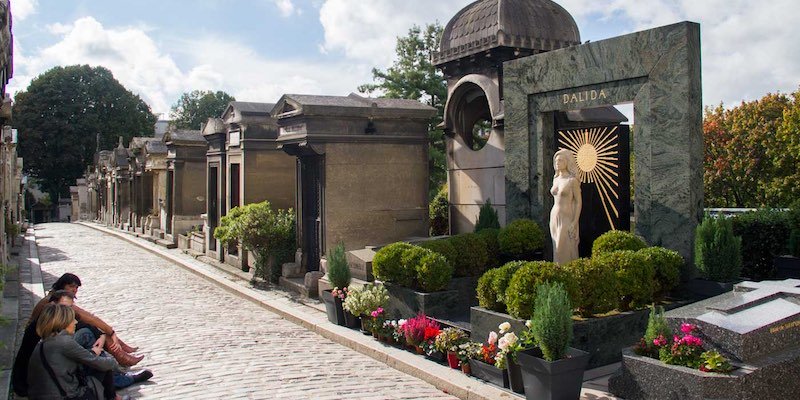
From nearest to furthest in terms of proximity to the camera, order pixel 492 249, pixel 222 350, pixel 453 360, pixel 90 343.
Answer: pixel 90 343 → pixel 453 360 → pixel 222 350 → pixel 492 249

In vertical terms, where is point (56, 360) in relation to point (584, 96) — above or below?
below

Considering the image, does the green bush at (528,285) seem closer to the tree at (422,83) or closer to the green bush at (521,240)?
the green bush at (521,240)

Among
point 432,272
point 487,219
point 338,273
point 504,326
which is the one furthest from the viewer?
point 487,219

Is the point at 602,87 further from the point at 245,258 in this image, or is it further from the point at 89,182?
the point at 89,182

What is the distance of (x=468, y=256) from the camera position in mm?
10375

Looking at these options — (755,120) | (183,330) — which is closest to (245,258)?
(183,330)

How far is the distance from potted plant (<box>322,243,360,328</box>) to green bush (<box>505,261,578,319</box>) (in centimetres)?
361

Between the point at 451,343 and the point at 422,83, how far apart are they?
65.6 feet

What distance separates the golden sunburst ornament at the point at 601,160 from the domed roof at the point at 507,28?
4566 mm

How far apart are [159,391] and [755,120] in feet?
115

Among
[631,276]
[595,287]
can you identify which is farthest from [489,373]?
[631,276]

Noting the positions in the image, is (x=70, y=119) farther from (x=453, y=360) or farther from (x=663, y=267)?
(x=663, y=267)

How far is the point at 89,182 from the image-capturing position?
52.2m

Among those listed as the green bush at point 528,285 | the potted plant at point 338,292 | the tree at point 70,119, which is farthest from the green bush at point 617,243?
the tree at point 70,119
